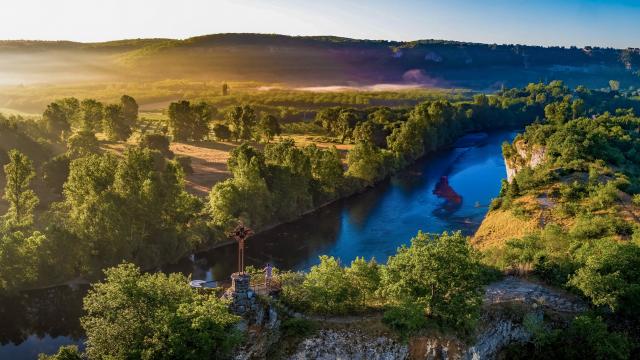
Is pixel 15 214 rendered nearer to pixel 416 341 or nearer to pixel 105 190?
pixel 105 190

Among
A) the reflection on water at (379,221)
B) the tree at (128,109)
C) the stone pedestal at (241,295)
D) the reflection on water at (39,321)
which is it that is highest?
the tree at (128,109)

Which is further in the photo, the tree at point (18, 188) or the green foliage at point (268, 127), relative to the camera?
the green foliage at point (268, 127)

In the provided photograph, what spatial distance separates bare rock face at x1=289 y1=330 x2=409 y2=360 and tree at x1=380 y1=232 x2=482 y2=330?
3.10 meters

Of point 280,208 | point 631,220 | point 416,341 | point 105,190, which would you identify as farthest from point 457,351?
point 280,208

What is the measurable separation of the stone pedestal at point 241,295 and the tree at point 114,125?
106 m

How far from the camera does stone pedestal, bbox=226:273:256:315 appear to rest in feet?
119

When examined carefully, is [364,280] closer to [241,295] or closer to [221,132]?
[241,295]

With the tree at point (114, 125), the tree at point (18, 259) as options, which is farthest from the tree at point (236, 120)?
the tree at point (18, 259)

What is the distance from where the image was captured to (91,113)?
132375mm

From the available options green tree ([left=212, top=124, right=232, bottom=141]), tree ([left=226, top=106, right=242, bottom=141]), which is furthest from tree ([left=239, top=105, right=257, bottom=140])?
green tree ([left=212, top=124, right=232, bottom=141])

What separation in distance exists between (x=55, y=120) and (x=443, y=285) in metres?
115

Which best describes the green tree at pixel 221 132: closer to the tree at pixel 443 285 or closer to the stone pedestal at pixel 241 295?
the stone pedestal at pixel 241 295

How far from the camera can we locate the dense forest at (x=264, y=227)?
113 feet

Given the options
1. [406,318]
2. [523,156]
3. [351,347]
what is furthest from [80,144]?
[523,156]
